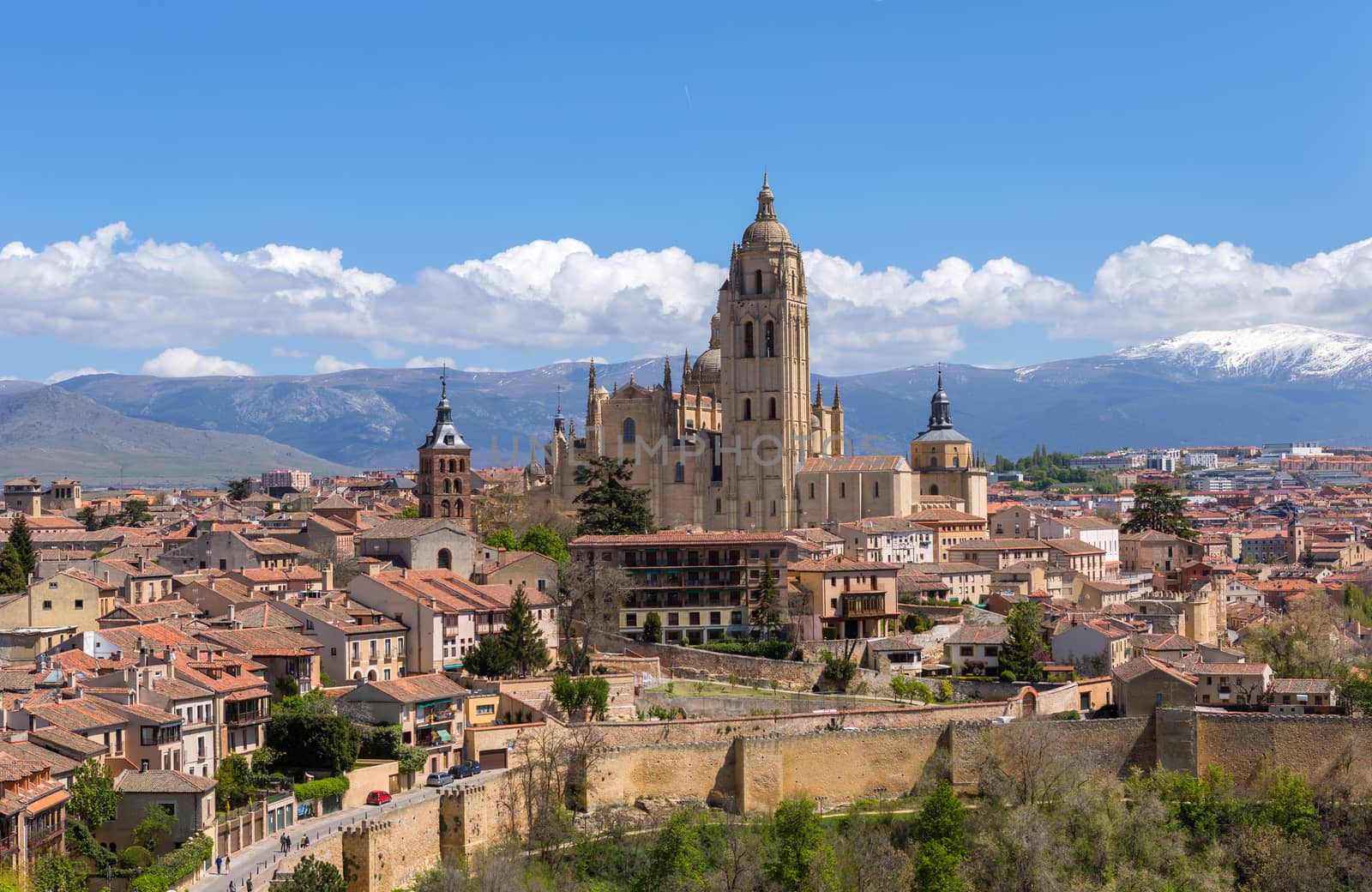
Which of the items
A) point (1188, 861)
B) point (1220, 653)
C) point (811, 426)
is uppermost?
point (811, 426)

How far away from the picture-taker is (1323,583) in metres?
101

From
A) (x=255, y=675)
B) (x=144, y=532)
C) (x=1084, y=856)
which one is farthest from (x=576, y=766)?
(x=144, y=532)

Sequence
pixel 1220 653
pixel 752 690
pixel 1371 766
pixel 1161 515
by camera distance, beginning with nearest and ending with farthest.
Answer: pixel 1371 766
pixel 752 690
pixel 1220 653
pixel 1161 515

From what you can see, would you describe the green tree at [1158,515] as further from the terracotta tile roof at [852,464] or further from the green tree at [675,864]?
the green tree at [675,864]

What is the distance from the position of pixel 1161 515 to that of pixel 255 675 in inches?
2454

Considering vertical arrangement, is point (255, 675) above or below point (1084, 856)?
above

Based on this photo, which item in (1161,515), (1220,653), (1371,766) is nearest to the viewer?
(1371,766)

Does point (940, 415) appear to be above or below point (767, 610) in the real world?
above

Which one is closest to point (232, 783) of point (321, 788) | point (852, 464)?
point (321, 788)

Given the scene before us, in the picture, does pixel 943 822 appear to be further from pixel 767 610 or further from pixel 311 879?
pixel 311 879

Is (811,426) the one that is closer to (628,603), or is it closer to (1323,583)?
(1323,583)

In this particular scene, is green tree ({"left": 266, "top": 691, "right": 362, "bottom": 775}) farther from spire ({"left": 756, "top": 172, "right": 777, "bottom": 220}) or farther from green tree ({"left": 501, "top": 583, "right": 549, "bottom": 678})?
spire ({"left": 756, "top": 172, "right": 777, "bottom": 220})

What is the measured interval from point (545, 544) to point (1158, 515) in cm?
4081

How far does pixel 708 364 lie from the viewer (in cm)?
10825
